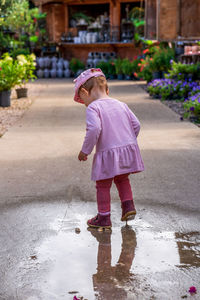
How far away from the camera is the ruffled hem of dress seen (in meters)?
3.22

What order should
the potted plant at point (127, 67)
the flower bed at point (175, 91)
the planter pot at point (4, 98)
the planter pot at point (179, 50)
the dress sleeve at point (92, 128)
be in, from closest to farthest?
the dress sleeve at point (92, 128)
the flower bed at point (175, 91)
the planter pot at point (4, 98)
the planter pot at point (179, 50)
the potted plant at point (127, 67)

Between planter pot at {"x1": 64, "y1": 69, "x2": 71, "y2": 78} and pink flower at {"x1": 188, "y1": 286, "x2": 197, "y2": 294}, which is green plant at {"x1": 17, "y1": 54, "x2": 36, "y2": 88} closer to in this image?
pink flower at {"x1": 188, "y1": 286, "x2": 197, "y2": 294}

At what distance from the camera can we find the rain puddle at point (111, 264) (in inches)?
94.7

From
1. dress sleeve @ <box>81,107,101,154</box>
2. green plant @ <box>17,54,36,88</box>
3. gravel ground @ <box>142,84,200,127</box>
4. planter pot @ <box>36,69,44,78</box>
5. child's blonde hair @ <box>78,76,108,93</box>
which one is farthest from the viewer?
planter pot @ <box>36,69,44,78</box>

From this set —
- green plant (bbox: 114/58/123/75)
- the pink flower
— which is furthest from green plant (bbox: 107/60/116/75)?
the pink flower

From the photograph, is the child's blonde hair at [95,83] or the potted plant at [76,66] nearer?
the child's blonde hair at [95,83]

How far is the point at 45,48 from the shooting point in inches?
920

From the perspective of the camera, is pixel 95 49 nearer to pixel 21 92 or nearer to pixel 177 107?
pixel 21 92

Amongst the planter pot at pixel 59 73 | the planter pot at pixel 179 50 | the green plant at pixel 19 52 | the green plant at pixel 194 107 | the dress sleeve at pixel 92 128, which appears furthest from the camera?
the planter pot at pixel 59 73

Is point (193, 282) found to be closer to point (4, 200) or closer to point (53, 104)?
point (4, 200)

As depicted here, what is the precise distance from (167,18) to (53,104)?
4.17 metres

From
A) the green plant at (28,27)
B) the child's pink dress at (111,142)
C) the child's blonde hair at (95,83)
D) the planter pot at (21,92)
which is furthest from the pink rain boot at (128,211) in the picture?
the green plant at (28,27)

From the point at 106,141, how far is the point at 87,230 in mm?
617

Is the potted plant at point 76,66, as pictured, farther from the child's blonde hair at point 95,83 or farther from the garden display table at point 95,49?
the child's blonde hair at point 95,83
